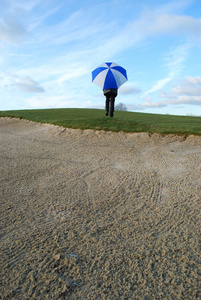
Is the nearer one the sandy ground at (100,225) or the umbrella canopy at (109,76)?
the sandy ground at (100,225)

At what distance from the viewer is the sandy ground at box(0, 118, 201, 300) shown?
8.66ft

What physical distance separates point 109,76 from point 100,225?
27.6 ft

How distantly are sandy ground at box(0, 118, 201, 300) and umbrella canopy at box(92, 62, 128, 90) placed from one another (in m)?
4.47

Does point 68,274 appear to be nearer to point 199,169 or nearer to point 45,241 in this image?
point 45,241

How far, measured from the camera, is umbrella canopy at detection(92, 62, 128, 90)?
35.4 feet

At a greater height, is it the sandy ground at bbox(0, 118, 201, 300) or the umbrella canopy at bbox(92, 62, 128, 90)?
the umbrella canopy at bbox(92, 62, 128, 90)

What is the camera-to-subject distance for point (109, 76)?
423 inches

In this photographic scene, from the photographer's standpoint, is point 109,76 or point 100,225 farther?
point 109,76

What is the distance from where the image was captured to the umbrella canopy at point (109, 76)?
1078 cm

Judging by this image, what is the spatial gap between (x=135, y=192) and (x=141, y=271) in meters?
2.28

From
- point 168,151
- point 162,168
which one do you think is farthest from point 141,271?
point 168,151

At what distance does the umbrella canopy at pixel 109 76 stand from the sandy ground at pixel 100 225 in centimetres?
447

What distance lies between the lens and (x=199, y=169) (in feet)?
20.8

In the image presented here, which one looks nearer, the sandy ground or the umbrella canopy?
the sandy ground
